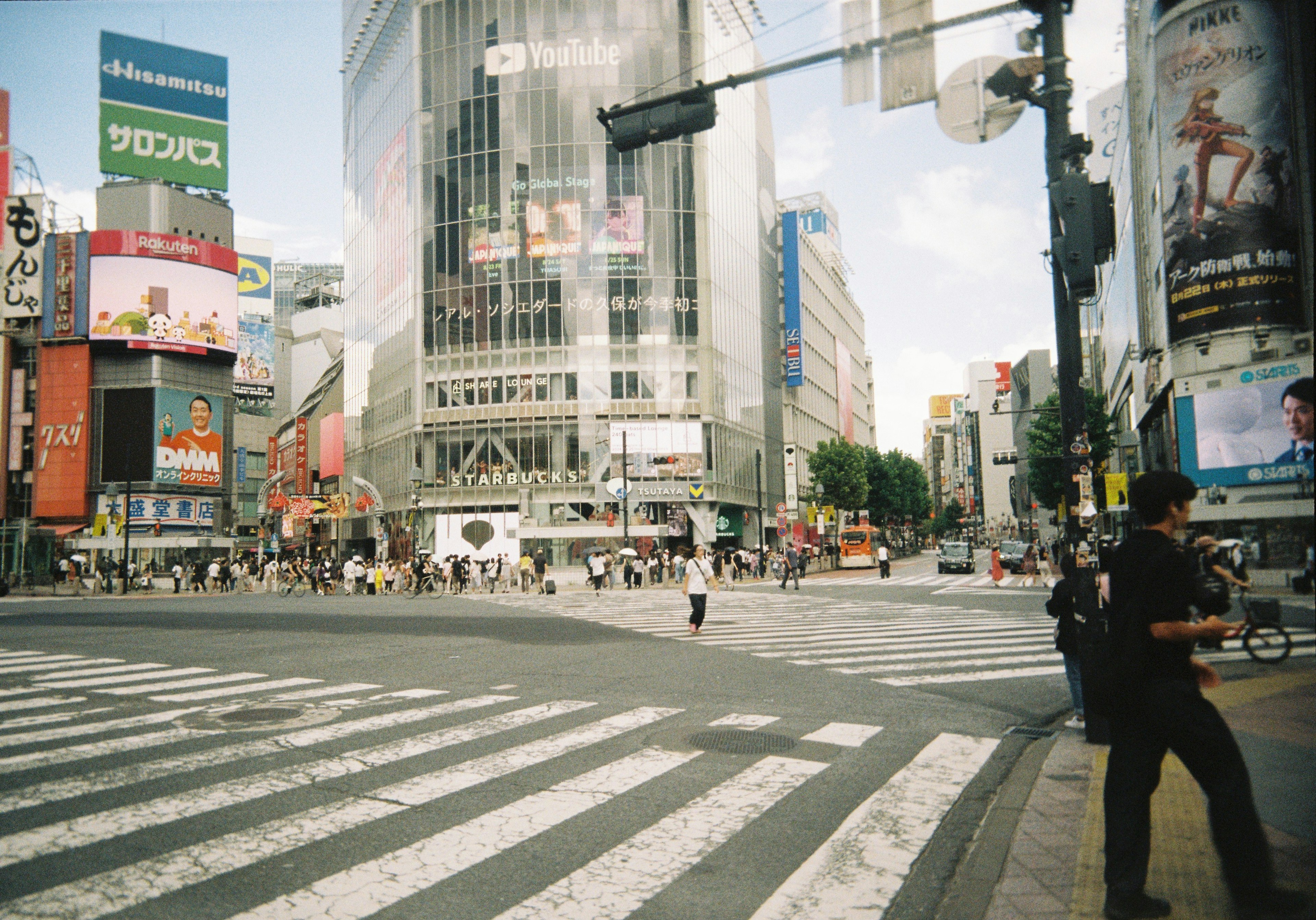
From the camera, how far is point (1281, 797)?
3410mm

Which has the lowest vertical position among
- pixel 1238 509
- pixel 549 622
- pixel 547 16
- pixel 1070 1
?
pixel 549 622

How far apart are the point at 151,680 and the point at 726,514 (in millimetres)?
52989

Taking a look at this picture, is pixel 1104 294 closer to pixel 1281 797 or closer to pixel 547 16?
pixel 547 16

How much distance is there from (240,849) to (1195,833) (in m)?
4.94

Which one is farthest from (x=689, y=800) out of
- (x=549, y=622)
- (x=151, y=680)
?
(x=549, y=622)

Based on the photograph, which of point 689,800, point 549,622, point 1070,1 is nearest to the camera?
point 689,800

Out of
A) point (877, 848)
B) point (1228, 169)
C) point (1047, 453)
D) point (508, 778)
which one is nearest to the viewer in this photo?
point (1228, 169)

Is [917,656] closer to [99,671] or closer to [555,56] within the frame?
A: [99,671]

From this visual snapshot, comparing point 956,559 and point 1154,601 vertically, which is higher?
point 1154,601

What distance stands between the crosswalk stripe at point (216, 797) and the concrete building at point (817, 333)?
250ft

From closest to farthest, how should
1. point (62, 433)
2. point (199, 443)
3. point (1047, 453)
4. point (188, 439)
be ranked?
point (1047, 453), point (62, 433), point (188, 439), point (199, 443)

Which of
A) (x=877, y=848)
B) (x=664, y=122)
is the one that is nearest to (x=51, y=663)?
(x=664, y=122)

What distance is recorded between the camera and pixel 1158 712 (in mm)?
3658

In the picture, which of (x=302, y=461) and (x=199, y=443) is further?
(x=302, y=461)
